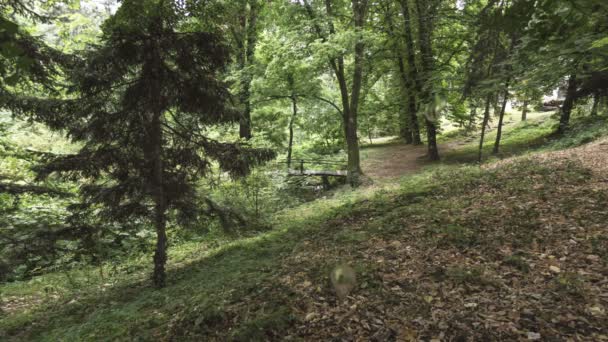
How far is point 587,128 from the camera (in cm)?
1379

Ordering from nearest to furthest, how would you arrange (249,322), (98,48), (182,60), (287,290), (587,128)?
(249,322) < (287,290) < (98,48) < (182,60) < (587,128)

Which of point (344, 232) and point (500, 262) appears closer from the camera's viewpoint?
point (500, 262)

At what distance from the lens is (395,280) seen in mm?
4410

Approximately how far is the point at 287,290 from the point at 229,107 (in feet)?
12.6

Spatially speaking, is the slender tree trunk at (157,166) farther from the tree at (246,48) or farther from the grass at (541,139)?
the grass at (541,139)

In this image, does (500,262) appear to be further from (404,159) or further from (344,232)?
(404,159)

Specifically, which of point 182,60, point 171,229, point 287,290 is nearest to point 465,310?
point 287,290

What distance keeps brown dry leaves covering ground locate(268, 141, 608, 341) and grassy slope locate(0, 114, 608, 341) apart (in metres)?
0.02

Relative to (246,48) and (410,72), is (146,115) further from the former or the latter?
(410,72)

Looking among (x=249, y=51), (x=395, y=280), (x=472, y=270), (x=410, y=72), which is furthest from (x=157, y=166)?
(x=410, y=72)

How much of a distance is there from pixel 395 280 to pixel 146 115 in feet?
17.5

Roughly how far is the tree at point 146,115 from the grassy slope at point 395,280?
59.2 inches

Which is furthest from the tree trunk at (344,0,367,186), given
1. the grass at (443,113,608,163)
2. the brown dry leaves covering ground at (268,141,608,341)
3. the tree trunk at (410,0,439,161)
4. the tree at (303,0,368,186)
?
the brown dry leaves covering ground at (268,141,608,341)

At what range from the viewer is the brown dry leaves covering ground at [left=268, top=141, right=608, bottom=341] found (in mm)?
3352
